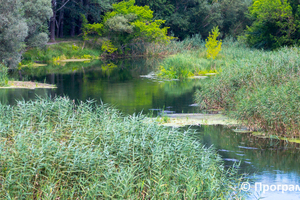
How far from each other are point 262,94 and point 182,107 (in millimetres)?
4611

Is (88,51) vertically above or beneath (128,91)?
above

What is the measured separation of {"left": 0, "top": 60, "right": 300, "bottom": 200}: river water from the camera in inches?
321

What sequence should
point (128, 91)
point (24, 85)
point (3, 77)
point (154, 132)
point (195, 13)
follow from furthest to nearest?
point (195, 13), point (3, 77), point (24, 85), point (128, 91), point (154, 132)

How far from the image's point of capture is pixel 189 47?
4419 centimetres

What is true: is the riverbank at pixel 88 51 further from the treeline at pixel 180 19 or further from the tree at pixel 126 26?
the treeline at pixel 180 19

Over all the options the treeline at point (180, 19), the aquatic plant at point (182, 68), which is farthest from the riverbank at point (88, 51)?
the aquatic plant at point (182, 68)

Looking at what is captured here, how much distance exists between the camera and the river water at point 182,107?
8.16m

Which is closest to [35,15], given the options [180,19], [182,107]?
[182,107]

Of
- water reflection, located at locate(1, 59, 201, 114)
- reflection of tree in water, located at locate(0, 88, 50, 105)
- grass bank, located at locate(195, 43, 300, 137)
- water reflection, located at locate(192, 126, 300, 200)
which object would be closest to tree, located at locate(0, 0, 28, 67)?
water reflection, located at locate(1, 59, 201, 114)

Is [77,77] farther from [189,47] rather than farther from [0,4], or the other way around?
[189,47]

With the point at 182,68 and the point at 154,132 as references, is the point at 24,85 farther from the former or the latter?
the point at 154,132

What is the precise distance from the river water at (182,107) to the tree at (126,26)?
15684 mm

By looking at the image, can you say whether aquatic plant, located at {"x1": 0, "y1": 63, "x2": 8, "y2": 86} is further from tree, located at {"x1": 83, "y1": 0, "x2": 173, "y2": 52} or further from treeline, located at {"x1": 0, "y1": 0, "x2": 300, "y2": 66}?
tree, located at {"x1": 83, "y1": 0, "x2": 173, "y2": 52}

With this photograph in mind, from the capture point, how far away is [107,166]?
624 centimetres
